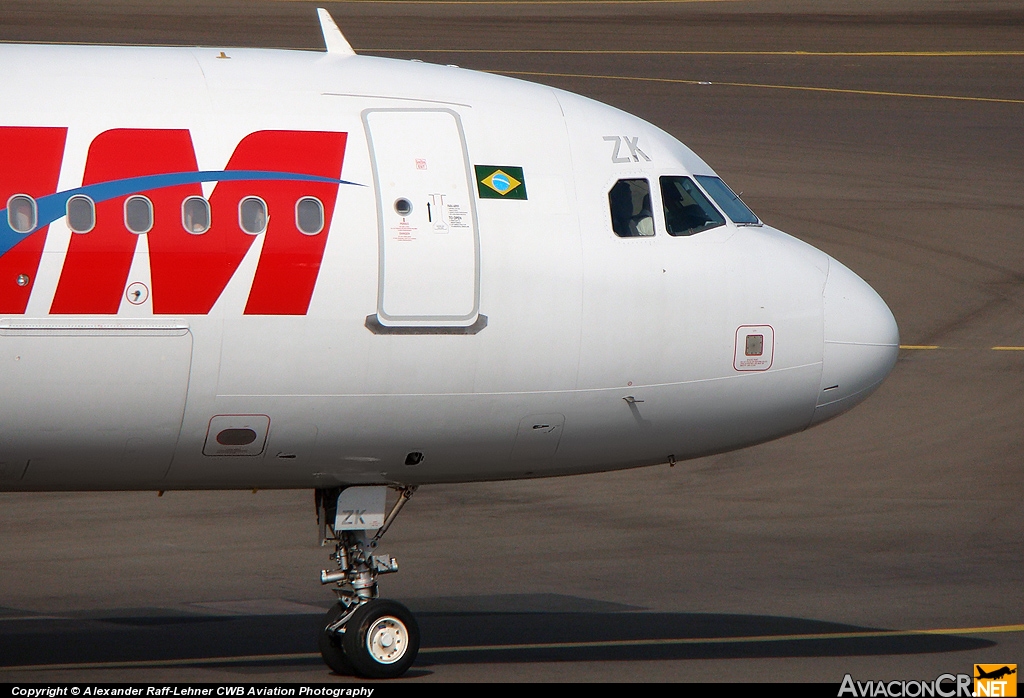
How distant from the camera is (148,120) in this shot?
41.0 ft

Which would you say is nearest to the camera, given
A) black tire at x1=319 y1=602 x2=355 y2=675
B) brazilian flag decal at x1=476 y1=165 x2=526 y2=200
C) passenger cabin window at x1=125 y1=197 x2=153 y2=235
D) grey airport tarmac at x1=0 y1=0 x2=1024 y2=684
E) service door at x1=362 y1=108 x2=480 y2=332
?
passenger cabin window at x1=125 y1=197 x2=153 y2=235

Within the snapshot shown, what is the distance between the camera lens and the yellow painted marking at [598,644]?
14.5 meters

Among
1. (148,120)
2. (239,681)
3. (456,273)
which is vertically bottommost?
(239,681)

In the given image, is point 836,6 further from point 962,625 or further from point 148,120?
point 148,120

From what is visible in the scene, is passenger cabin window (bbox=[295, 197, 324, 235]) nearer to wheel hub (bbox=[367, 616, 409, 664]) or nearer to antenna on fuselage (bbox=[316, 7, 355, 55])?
antenna on fuselage (bbox=[316, 7, 355, 55])

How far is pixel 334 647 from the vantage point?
1377 centimetres

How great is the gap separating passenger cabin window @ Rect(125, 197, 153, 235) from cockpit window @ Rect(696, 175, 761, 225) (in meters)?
5.16

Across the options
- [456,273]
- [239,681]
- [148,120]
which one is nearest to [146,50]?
[148,120]

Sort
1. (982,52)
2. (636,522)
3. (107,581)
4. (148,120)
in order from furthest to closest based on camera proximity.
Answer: (982,52), (636,522), (107,581), (148,120)

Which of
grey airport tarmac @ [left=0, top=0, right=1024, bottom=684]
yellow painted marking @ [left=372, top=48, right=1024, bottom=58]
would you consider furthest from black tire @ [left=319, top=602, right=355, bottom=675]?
yellow painted marking @ [left=372, top=48, right=1024, bottom=58]

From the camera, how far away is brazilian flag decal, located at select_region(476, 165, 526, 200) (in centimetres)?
1316

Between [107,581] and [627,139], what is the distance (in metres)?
8.96

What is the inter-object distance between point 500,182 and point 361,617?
163 inches

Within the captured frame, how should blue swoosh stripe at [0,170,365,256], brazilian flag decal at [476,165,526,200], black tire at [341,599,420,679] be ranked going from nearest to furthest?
blue swoosh stripe at [0,170,365,256], brazilian flag decal at [476,165,526,200], black tire at [341,599,420,679]
